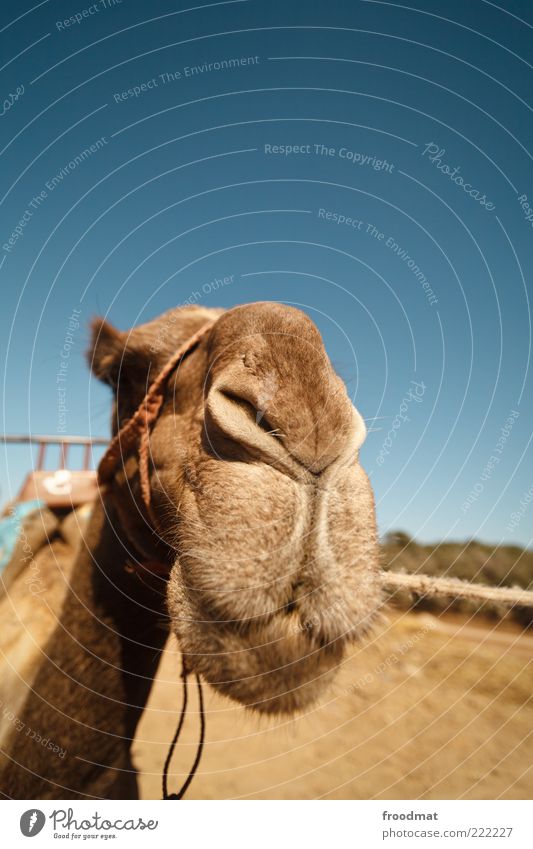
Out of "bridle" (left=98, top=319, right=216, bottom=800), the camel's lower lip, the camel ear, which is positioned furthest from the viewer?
the camel ear

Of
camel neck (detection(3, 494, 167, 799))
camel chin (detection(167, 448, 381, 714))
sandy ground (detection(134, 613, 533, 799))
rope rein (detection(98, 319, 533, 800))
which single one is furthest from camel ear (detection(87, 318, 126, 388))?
sandy ground (detection(134, 613, 533, 799))

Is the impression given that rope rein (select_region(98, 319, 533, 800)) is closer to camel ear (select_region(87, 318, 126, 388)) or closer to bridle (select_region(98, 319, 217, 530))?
bridle (select_region(98, 319, 217, 530))

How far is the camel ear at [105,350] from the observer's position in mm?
2719

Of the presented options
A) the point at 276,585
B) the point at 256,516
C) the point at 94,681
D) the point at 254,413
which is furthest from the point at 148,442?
the point at 94,681

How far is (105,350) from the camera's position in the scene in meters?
2.83

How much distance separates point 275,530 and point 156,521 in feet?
2.69

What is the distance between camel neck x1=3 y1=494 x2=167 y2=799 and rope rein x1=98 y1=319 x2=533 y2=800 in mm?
318

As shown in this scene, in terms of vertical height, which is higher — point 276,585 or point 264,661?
point 276,585

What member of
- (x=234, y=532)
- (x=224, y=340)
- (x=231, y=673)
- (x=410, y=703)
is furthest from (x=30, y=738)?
(x=410, y=703)

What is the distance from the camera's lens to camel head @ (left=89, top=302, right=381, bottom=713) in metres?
1.23

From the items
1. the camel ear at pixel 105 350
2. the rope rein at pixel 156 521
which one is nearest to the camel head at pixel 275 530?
the rope rein at pixel 156 521

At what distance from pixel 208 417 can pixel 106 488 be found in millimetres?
1309

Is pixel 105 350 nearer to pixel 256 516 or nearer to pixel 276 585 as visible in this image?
pixel 256 516
